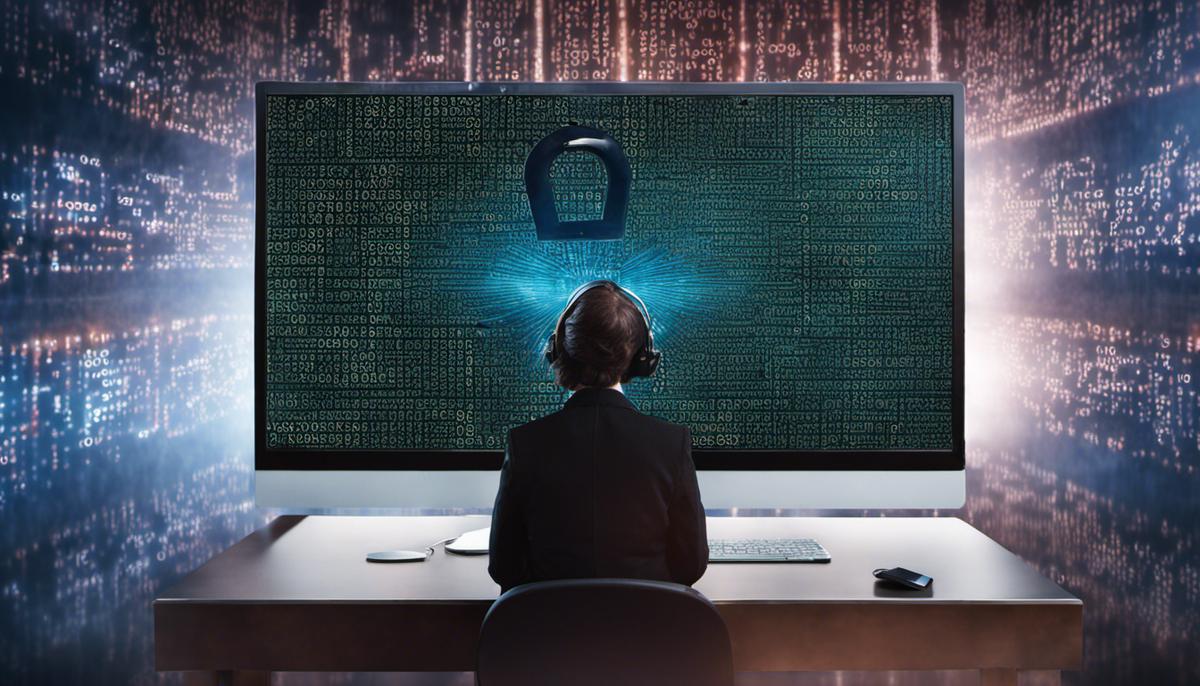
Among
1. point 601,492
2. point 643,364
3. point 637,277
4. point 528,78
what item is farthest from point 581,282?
point 528,78

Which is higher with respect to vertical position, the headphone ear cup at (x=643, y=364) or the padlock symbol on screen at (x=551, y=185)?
the padlock symbol on screen at (x=551, y=185)

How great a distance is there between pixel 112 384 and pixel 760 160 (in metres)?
1.59

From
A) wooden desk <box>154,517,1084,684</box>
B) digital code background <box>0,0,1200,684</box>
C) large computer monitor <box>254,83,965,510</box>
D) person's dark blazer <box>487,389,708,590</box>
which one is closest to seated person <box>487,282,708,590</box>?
person's dark blazer <box>487,389,708,590</box>

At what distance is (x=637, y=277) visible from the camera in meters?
1.68

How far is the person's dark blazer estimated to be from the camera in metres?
1.17

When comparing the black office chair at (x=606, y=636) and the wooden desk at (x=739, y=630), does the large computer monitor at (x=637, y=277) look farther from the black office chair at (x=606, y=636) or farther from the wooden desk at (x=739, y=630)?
the black office chair at (x=606, y=636)

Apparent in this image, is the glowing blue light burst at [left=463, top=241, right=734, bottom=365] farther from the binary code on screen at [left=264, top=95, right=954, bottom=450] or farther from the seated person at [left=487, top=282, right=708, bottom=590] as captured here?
the seated person at [left=487, top=282, right=708, bottom=590]

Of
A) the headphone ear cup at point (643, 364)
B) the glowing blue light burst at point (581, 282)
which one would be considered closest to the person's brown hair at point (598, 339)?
the headphone ear cup at point (643, 364)

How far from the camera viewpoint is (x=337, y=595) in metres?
1.29

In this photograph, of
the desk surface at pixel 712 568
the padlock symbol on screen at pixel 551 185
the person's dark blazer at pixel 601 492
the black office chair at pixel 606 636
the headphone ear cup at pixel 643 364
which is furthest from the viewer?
the padlock symbol on screen at pixel 551 185

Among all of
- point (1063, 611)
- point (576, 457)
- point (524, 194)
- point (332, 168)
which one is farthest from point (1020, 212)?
point (332, 168)

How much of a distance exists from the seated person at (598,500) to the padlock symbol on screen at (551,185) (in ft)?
1.57

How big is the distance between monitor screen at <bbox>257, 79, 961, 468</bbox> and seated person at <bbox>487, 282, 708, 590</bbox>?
0.44 meters

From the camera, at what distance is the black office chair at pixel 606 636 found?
87 cm
